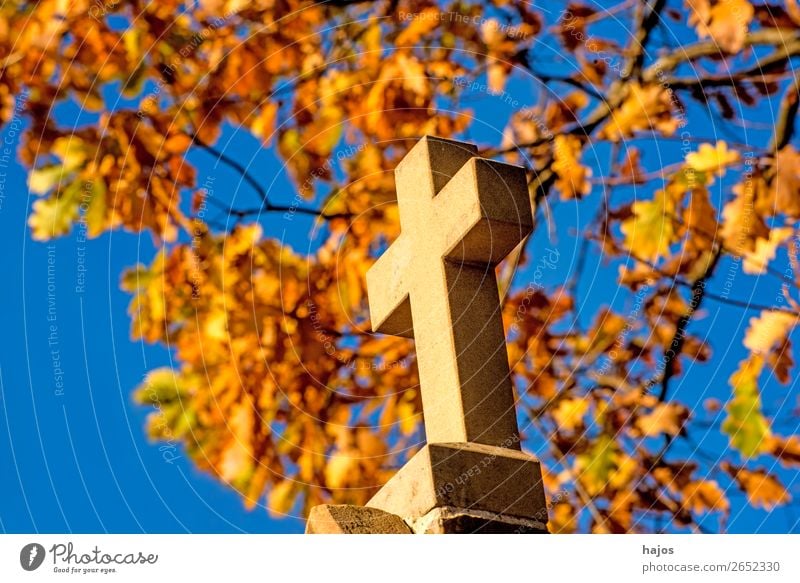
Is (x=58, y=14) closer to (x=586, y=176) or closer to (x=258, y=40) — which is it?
(x=258, y=40)

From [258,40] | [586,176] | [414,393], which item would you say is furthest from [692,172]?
[258,40]

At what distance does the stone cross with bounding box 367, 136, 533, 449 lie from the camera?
4.35 m

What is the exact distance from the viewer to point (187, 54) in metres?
6.77

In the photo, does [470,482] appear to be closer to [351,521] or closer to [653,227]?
[351,521]

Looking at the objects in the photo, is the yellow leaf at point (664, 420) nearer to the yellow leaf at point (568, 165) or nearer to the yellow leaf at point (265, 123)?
the yellow leaf at point (568, 165)

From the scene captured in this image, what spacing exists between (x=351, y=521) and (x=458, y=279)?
113 cm

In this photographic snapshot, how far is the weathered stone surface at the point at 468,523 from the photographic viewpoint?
12.6 ft

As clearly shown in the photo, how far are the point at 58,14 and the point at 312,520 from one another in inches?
146

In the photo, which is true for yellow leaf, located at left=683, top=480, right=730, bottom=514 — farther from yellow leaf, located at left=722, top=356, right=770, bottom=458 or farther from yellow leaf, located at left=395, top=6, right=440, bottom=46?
yellow leaf, located at left=395, top=6, right=440, bottom=46

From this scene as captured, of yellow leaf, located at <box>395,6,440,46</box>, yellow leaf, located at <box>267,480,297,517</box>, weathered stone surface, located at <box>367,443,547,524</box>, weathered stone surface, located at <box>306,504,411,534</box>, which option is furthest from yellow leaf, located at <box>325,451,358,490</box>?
weathered stone surface, located at <box>306,504,411,534</box>

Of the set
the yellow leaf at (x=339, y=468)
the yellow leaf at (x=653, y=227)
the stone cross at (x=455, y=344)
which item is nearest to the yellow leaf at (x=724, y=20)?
the yellow leaf at (x=653, y=227)

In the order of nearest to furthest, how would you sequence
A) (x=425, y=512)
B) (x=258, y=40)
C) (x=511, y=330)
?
(x=425, y=512) < (x=258, y=40) < (x=511, y=330)

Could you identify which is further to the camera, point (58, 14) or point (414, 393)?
point (414, 393)

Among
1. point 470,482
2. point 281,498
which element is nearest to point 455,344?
point 470,482
